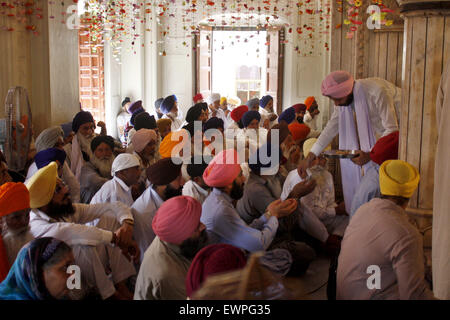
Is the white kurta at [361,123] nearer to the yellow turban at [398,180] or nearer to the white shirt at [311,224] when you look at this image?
the white shirt at [311,224]

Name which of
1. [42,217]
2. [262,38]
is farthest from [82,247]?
[262,38]

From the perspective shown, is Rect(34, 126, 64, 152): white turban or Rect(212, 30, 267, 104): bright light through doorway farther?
Rect(212, 30, 267, 104): bright light through doorway

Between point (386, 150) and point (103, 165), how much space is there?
239 cm

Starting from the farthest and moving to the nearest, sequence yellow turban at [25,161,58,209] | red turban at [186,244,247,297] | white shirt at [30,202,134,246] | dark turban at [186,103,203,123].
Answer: dark turban at [186,103,203,123], yellow turban at [25,161,58,209], white shirt at [30,202,134,246], red turban at [186,244,247,297]

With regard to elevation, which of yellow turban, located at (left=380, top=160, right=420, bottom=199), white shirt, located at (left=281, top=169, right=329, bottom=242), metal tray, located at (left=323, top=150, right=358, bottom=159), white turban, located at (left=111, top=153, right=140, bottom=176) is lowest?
white shirt, located at (left=281, top=169, right=329, bottom=242)

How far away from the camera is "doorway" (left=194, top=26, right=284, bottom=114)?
11609mm

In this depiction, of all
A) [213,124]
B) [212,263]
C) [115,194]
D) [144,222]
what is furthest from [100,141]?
[212,263]

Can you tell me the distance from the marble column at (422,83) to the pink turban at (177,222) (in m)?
1.61

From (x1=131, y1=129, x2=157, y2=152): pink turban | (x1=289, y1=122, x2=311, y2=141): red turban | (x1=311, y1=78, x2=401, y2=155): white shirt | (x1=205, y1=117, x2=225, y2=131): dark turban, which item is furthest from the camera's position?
(x1=205, y1=117, x2=225, y2=131): dark turban

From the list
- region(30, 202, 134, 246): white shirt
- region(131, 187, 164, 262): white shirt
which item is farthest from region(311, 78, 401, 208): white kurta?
region(30, 202, 134, 246): white shirt

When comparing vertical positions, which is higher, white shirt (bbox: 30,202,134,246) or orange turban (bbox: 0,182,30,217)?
orange turban (bbox: 0,182,30,217)

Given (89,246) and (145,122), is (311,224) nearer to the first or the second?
(89,246)

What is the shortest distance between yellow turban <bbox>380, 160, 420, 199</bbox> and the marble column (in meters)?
0.72

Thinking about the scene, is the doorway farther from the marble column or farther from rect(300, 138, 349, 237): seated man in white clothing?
the marble column
